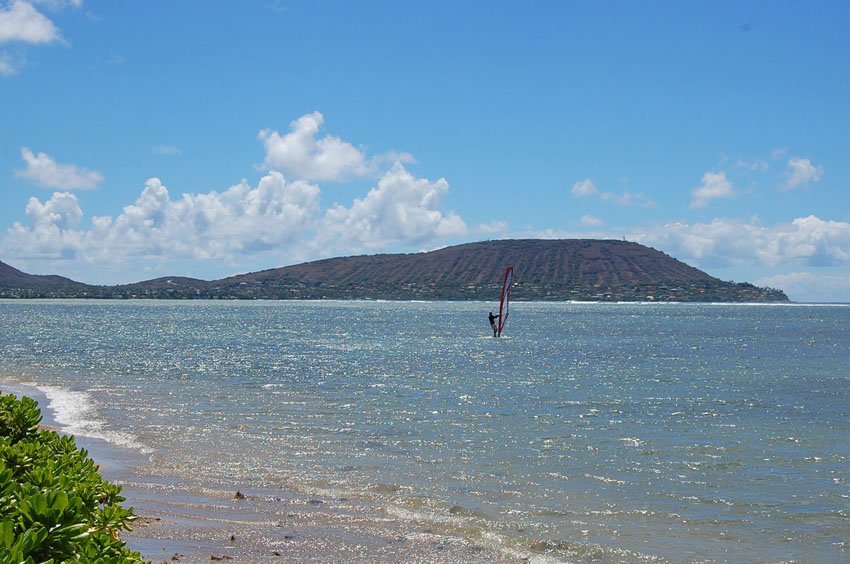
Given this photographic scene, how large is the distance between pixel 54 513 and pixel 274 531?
7.96 meters

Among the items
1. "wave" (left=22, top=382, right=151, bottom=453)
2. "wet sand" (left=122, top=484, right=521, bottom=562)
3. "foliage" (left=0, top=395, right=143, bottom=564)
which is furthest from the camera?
"wave" (left=22, top=382, right=151, bottom=453)

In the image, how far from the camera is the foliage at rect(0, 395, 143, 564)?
4.52 metres

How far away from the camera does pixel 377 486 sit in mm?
16047

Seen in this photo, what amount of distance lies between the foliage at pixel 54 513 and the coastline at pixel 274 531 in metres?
3.35

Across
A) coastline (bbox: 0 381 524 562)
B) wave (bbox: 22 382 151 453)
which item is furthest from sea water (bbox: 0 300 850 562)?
coastline (bbox: 0 381 524 562)

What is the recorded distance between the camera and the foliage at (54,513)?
4516 mm

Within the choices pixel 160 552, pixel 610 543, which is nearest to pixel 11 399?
pixel 160 552

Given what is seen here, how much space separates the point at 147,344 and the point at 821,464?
59.5 metres

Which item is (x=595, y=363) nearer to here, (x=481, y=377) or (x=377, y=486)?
(x=481, y=377)

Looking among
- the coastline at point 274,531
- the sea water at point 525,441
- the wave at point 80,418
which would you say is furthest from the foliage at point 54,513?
the wave at point 80,418

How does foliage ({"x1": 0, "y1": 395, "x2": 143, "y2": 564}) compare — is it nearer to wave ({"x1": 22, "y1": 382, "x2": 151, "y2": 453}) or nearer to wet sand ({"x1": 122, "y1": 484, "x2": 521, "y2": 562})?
wet sand ({"x1": 122, "y1": 484, "x2": 521, "y2": 562})

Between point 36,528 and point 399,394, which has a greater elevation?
point 36,528

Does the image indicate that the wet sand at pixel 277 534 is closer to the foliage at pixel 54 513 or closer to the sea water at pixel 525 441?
the sea water at pixel 525 441

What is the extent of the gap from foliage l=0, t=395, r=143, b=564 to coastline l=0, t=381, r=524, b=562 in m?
3.35
